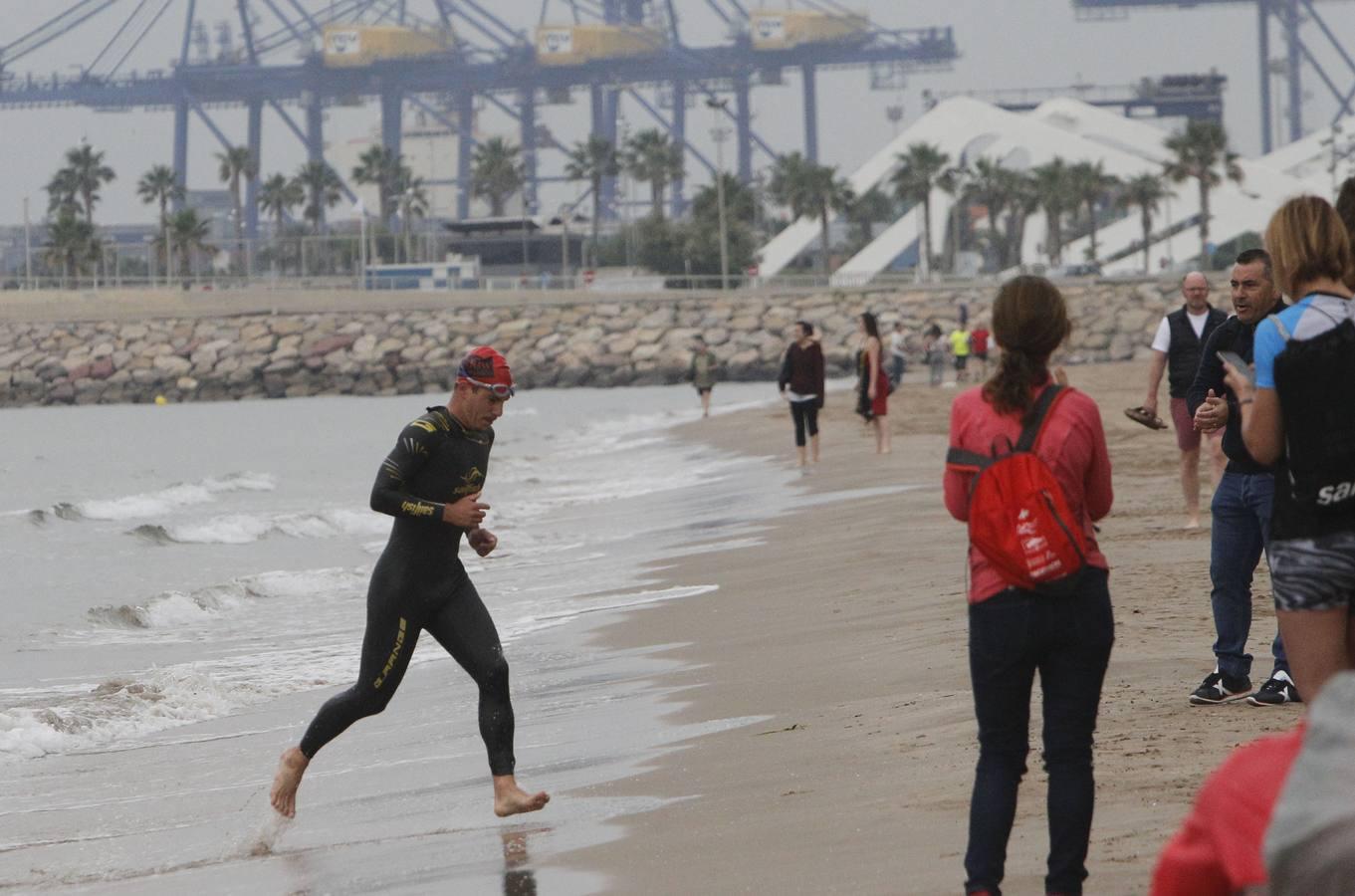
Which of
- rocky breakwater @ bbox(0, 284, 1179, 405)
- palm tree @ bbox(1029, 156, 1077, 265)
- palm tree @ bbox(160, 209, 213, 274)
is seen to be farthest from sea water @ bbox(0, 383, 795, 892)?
palm tree @ bbox(160, 209, 213, 274)

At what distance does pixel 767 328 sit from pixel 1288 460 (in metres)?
67.5

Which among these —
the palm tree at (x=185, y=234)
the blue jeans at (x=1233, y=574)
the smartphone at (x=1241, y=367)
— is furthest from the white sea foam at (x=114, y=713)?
the palm tree at (x=185, y=234)

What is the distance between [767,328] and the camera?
7125cm

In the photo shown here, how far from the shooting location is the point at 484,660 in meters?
5.91

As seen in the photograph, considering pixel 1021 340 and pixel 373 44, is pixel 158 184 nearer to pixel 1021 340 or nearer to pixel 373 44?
pixel 373 44

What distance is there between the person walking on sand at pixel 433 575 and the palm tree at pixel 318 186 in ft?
403

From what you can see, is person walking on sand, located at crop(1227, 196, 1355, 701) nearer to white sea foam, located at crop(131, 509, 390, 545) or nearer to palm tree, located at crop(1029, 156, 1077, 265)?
white sea foam, located at crop(131, 509, 390, 545)

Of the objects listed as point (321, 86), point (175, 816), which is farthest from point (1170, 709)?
point (321, 86)

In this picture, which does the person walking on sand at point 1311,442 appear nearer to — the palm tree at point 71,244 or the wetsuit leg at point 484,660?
the wetsuit leg at point 484,660

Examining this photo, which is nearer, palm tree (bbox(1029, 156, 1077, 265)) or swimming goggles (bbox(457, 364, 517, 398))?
swimming goggles (bbox(457, 364, 517, 398))

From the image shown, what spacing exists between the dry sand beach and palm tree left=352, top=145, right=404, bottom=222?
117627mm

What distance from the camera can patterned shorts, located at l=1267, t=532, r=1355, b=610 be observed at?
12.5 feet

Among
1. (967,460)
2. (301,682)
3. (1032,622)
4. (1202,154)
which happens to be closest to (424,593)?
(967,460)

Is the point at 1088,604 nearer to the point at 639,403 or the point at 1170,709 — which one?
the point at 1170,709
